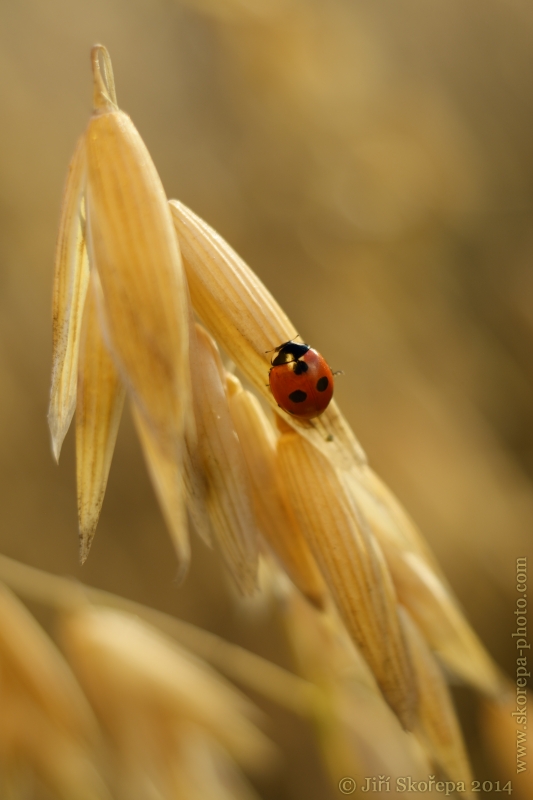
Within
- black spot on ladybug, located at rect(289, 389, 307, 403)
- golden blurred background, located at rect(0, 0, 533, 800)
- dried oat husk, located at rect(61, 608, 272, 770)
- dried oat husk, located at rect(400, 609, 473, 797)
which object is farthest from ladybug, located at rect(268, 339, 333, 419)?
golden blurred background, located at rect(0, 0, 533, 800)

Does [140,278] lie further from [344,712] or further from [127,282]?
[344,712]

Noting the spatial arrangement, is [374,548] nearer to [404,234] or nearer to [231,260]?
[231,260]

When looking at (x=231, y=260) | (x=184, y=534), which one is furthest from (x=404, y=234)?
(x=184, y=534)

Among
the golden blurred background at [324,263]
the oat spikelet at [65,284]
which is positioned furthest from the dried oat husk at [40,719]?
the golden blurred background at [324,263]

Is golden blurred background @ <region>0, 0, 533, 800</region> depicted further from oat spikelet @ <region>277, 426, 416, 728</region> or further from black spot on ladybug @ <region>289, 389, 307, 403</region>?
→ black spot on ladybug @ <region>289, 389, 307, 403</region>

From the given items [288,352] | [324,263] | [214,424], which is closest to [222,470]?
[214,424]

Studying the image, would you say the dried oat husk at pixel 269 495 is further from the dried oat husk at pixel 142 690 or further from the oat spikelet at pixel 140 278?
the dried oat husk at pixel 142 690
